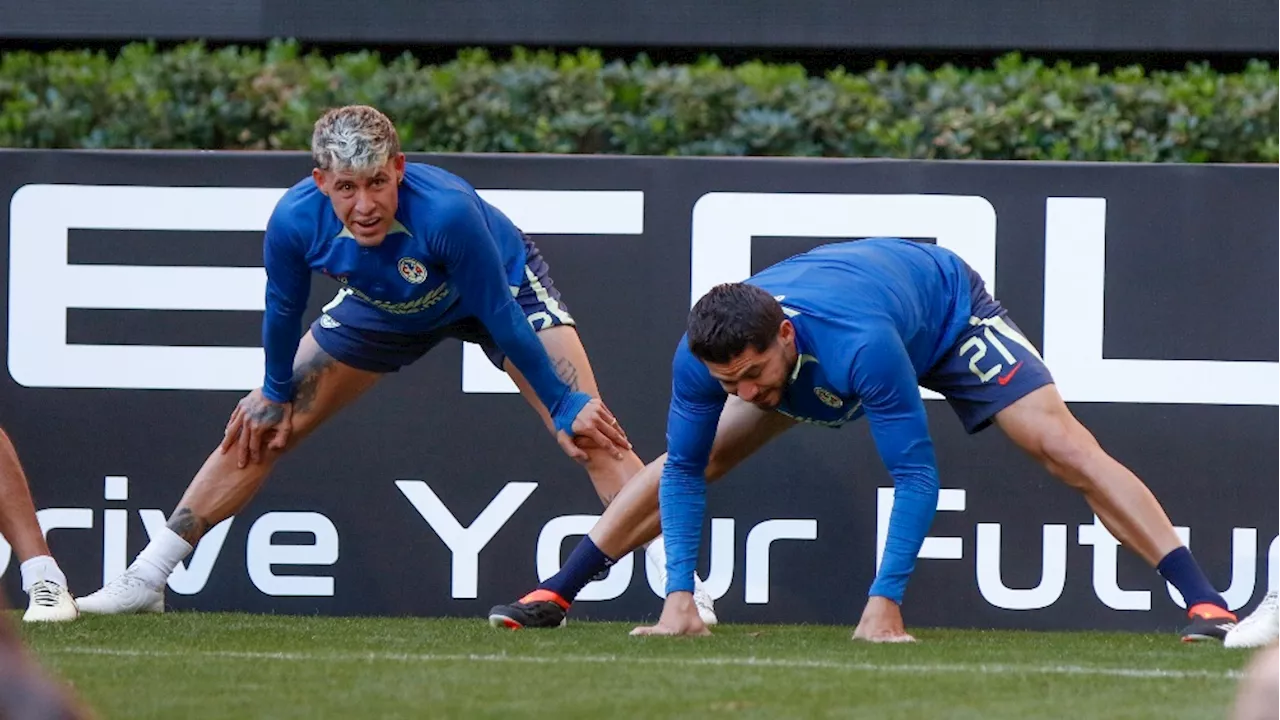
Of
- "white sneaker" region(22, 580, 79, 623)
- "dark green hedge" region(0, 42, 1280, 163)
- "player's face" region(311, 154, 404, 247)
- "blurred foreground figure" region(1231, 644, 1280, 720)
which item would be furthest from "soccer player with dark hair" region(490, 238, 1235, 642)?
"blurred foreground figure" region(1231, 644, 1280, 720)

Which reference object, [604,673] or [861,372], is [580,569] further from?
[861,372]

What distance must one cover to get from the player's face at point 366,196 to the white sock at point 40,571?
1556mm

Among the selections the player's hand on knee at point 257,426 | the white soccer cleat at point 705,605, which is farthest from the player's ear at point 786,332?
the player's hand on knee at point 257,426

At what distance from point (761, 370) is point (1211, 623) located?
1652 mm

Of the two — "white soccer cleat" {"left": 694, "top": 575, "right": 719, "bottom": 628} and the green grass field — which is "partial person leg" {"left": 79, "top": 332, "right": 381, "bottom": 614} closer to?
the green grass field

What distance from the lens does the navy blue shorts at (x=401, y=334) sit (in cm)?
600

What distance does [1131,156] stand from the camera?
7836mm

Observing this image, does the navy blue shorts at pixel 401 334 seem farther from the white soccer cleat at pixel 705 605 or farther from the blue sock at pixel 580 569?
the white soccer cleat at pixel 705 605

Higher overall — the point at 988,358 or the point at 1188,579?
the point at 988,358

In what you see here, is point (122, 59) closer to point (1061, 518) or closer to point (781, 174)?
point (781, 174)

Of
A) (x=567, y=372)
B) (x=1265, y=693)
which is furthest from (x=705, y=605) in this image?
(x=1265, y=693)

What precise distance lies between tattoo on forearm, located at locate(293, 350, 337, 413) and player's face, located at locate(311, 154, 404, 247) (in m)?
0.67

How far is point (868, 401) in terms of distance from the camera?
499 cm

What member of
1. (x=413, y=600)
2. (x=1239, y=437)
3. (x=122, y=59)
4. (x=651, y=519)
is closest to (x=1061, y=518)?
(x=1239, y=437)
